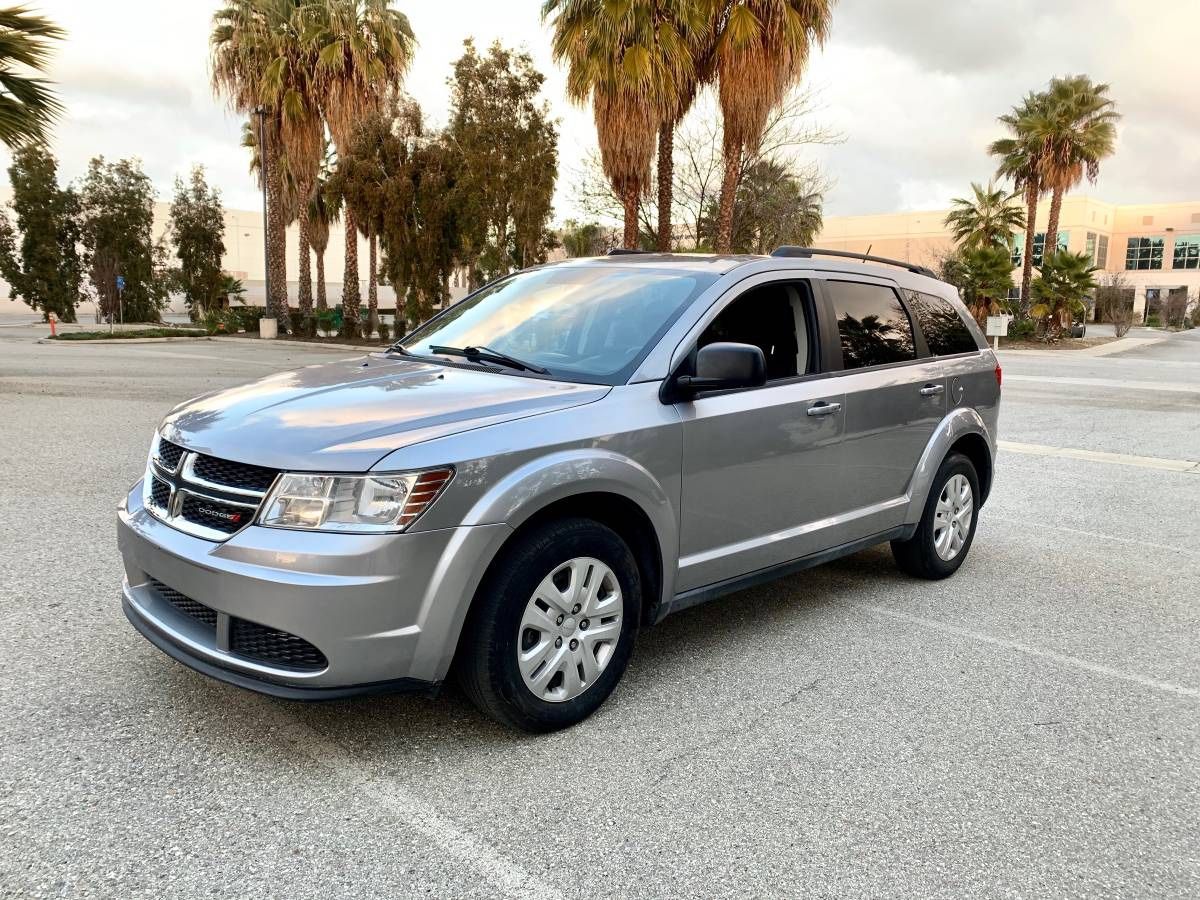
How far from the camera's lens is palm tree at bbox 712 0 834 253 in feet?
64.0

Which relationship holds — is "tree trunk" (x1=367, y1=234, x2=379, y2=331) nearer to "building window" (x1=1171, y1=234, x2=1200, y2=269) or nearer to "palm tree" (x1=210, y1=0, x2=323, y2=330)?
"palm tree" (x1=210, y1=0, x2=323, y2=330)

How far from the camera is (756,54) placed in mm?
19609

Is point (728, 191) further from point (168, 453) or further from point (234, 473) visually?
point (234, 473)

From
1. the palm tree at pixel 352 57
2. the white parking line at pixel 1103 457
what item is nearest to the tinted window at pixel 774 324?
the white parking line at pixel 1103 457

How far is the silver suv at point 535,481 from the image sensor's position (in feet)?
9.49

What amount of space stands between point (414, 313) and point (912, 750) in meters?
29.9

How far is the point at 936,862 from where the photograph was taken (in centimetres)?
267

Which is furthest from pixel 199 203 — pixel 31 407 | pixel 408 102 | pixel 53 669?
pixel 53 669

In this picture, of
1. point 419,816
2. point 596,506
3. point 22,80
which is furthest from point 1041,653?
point 22,80

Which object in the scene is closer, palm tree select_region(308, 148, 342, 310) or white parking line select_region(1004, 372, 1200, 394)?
white parking line select_region(1004, 372, 1200, 394)

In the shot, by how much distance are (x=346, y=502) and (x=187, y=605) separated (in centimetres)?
76


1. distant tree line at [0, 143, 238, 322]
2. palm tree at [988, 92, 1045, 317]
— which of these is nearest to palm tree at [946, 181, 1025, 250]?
palm tree at [988, 92, 1045, 317]

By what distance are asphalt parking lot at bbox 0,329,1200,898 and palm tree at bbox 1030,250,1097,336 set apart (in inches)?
1471

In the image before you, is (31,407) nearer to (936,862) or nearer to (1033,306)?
(936,862)
